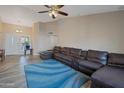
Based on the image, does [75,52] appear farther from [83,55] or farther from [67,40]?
[67,40]

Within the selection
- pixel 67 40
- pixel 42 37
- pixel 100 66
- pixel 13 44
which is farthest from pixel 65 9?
pixel 13 44

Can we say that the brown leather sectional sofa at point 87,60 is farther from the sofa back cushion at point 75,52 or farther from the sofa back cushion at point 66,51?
the sofa back cushion at point 66,51

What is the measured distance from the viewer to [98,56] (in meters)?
4.70

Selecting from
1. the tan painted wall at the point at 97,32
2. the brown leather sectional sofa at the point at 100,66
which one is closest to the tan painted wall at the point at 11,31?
the tan painted wall at the point at 97,32

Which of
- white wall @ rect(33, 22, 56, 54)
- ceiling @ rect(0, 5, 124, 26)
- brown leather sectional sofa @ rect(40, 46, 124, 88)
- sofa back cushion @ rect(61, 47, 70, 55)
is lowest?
brown leather sectional sofa @ rect(40, 46, 124, 88)

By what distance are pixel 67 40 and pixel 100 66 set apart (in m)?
3.77

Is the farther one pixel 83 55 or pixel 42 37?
pixel 42 37

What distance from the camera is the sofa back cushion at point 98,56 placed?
4.49 meters

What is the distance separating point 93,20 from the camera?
575 centimetres

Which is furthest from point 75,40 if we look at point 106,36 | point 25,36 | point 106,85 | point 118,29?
point 25,36

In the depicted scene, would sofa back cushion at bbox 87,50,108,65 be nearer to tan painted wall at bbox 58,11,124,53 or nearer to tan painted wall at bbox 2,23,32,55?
tan painted wall at bbox 58,11,124,53

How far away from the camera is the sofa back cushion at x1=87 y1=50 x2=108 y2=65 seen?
4.49 m

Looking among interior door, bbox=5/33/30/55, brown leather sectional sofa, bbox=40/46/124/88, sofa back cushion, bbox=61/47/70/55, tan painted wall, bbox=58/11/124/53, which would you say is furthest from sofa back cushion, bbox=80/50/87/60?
interior door, bbox=5/33/30/55

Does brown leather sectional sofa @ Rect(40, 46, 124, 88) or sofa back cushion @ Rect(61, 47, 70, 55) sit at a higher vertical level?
sofa back cushion @ Rect(61, 47, 70, 55)
